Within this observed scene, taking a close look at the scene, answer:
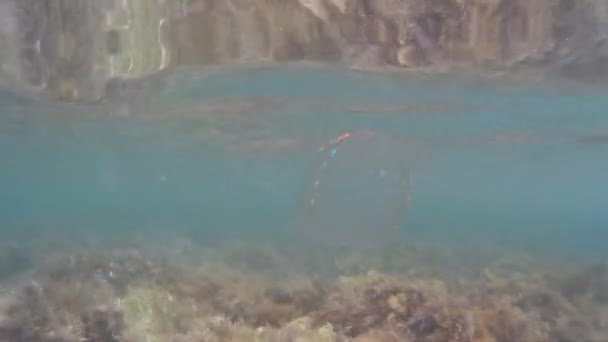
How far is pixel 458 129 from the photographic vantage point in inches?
1149

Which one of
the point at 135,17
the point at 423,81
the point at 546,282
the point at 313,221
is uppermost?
the point at 135,17

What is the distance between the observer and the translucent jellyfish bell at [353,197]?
12.7 meters

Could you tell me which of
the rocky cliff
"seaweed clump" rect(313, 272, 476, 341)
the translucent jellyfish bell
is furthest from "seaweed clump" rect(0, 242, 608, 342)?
the rocky cliff

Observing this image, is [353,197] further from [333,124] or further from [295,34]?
[333,124]

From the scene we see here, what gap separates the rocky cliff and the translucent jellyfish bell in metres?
2.38

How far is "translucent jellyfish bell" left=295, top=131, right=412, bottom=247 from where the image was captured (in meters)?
12.7

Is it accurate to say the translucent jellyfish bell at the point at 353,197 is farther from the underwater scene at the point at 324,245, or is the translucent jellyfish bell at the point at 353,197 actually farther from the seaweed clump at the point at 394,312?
the seaweed clump at the point at 394,312

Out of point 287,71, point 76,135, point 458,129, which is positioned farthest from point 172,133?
point 287,71

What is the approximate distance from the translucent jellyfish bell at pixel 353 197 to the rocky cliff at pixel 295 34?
7.82 feet

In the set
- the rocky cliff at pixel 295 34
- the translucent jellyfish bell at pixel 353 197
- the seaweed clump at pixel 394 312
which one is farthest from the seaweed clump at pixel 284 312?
the rocky cliff at pixel 295 34

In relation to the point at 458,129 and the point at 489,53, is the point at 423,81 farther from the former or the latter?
the point at 458,129

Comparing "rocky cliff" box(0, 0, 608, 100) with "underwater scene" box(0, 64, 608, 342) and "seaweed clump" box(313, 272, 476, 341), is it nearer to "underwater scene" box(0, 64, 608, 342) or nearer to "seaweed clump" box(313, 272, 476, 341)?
"underwater scene" box(0, 64, 608, 342)

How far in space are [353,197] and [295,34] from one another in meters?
3.91

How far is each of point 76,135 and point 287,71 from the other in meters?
21.2
